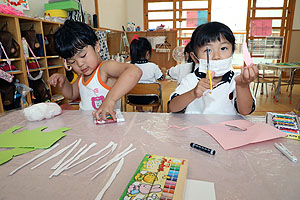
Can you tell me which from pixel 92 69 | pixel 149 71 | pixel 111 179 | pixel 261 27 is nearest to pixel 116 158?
pixel 111 179

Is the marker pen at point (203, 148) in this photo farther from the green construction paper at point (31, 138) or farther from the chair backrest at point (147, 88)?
the chair backrest at point (147, 88)

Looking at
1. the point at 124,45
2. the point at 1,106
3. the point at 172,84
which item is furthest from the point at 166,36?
the point at 1,106

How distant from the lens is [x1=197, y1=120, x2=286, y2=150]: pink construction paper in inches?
24.6

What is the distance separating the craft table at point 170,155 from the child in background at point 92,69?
0.65 feet

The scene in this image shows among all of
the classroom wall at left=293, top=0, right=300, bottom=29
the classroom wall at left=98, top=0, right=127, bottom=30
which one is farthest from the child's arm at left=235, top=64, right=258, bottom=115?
the classroom wall at left=293, top=0, right=300, bottom=29

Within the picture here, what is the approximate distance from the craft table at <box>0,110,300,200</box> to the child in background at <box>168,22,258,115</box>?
0.22m

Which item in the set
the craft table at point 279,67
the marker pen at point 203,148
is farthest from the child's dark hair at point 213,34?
the craft table at point 279,67

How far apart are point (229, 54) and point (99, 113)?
2.37ft

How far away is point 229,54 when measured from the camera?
39.3 inches

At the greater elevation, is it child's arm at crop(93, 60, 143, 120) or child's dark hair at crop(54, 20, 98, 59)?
child's dark hair at crop(54, 20, 98, 59)

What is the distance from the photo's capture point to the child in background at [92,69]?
3.16 feet

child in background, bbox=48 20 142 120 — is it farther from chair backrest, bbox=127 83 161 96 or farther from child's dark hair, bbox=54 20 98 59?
chair backrest, bbox=127 83 161 96

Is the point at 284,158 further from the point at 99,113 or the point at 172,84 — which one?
the point at 172,84

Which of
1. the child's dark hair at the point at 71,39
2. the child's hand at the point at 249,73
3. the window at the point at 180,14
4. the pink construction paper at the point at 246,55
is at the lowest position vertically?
the child's hand at the point at 249,73
